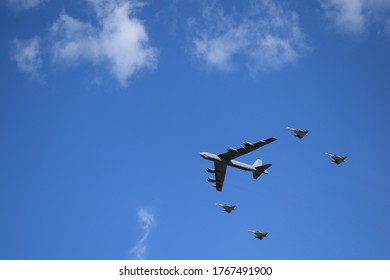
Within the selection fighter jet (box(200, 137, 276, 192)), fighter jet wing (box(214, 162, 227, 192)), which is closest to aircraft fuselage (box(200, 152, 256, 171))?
fighter jet (box(200, 137, 276, 192))

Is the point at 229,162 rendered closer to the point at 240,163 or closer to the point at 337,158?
the point at 240,163

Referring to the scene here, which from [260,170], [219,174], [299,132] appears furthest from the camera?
[219,174]

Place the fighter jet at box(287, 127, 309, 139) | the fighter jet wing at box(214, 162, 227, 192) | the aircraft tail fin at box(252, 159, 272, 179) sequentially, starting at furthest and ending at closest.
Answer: the fighter jet wing at box(214, 162, 227, 192) → the aircraft tail fin at box(252, 159, 272, 179) → the fighter jet at box(287, 127, 309, 139)

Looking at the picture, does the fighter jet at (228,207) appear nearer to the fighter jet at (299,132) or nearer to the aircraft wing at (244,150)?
the aircraft wing at (244,150)

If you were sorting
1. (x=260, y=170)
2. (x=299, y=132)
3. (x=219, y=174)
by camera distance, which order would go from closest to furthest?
(x=299, y=132) < (x=260, y=170) < (x=219, y=174)

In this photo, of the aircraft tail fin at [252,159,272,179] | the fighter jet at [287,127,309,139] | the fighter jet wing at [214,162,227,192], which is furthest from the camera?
the fighter jet wing at [214,162,227,192]

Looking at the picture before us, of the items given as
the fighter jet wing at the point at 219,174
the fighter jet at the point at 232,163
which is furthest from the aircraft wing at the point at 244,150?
the fighter jet wing at the point at 219,174

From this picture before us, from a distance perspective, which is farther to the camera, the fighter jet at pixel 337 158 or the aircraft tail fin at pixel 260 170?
the aircraft tail fin at pixel 260 170

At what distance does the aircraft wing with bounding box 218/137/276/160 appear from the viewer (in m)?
97.6

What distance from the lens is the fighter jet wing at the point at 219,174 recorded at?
106 metres

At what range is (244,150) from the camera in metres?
99.4

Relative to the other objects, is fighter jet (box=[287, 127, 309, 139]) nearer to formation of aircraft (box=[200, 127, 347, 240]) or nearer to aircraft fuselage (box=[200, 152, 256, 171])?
formation of aircraft (box=[200, 127, 347, 240])

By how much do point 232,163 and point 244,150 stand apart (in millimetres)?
4705

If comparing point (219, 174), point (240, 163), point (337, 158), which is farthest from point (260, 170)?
point (337, 158)
